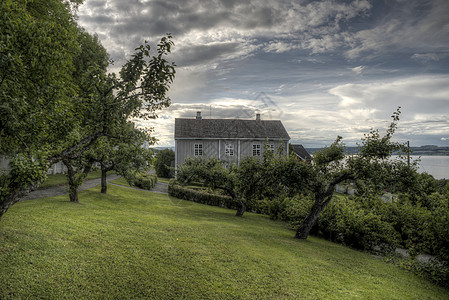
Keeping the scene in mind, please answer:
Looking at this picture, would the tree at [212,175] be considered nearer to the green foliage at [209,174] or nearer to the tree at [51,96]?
the green foliage at [209,174]

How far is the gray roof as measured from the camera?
32062 mm

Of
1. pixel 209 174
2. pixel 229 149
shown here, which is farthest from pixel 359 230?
pixel 229 149

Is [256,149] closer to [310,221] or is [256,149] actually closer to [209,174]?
[209,174]

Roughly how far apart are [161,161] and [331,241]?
31761 mm

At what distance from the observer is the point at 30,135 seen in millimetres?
5035

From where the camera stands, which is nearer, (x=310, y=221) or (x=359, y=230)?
(x=310, y=221)

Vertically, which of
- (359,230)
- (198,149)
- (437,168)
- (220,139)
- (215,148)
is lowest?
(359,230)

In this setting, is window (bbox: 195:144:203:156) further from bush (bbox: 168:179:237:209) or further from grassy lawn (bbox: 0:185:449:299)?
grassy lawn (bbox: 0:185:449:299)

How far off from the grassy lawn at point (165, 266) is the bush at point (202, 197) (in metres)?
12.1

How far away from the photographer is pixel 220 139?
31906 mm

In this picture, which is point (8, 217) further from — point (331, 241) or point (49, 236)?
point (331, 241)

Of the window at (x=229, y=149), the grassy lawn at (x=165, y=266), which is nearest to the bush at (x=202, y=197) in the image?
the window at (x=229, y=149)

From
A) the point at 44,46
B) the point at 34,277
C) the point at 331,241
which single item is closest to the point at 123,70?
the point at 44,46

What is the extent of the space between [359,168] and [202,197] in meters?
15.5
